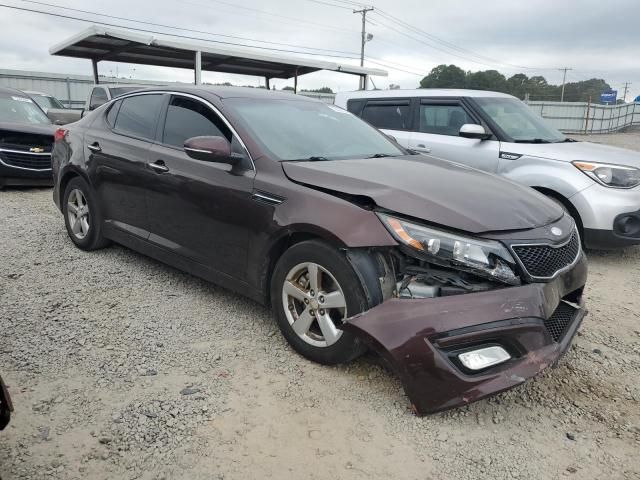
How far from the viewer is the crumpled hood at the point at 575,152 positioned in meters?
5.18

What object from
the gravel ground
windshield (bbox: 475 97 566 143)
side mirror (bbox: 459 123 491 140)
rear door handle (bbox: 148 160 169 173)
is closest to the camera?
the gravel ground

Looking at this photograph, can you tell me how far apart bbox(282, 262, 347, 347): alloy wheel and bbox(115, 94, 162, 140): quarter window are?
1943mm

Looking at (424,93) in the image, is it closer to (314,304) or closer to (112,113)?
(112,113)

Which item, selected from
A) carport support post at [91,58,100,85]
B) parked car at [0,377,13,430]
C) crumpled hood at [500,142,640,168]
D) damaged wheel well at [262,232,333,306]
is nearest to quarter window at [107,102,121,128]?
damaged wheel well at [262,232,333,306]

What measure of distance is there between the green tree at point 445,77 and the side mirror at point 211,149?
166 ft

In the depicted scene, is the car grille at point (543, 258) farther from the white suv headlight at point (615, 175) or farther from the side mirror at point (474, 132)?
the side mirror at point (474, 132)

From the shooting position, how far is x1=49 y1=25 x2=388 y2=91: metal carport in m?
12.9

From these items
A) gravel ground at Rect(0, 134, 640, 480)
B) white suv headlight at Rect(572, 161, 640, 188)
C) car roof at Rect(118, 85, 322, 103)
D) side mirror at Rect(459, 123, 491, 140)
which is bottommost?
gravel ground at Rect(0, 134, 640, 480)

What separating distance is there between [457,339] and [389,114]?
5192mm

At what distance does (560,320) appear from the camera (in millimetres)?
2762

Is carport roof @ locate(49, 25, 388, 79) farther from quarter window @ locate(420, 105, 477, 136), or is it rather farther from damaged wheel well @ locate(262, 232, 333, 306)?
damaged wheel well @ locate(262, 232, 333, 306)

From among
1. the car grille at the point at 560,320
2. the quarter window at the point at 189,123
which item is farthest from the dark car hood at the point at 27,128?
the car grille at the point at 560,320

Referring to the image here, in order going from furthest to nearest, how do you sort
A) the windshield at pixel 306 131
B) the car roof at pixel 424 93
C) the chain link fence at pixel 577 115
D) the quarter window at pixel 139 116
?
the chain link fence at pixel 577 115
the car roof at pixel 424 93
the quarter window at pixel 139 116
the windshield at pixel 306 131

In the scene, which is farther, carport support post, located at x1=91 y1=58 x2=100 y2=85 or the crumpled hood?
carport support post, located at x1=91 y1=58 x2=100 y2=85
